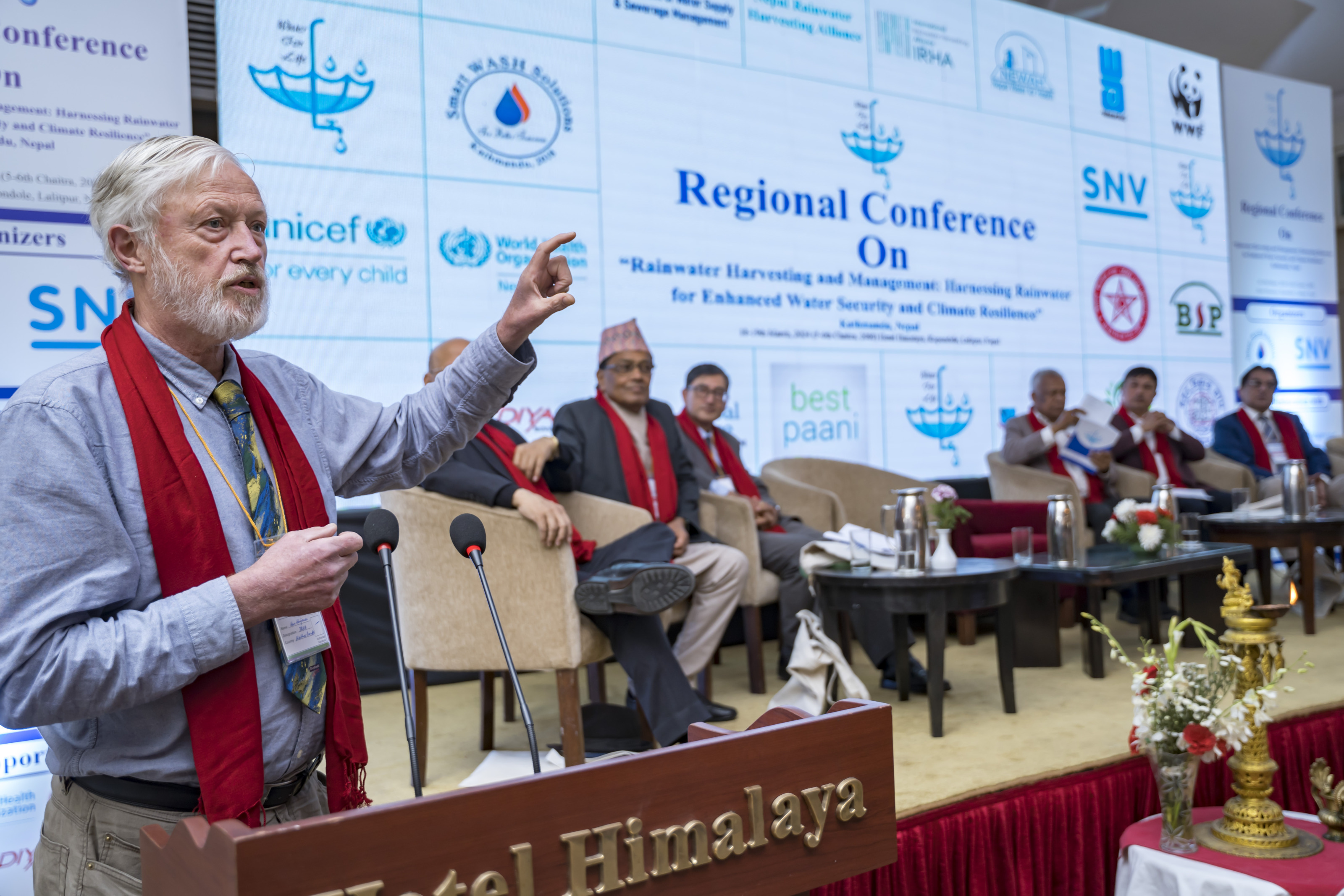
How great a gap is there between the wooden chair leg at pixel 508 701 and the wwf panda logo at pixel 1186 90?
19.6 feet

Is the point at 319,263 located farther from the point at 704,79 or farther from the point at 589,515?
the point at 704,79

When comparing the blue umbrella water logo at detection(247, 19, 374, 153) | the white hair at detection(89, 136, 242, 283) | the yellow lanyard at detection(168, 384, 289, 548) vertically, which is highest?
the blue umbrella water logo at detection(247, 19, 374, 153)

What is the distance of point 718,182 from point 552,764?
117 inches

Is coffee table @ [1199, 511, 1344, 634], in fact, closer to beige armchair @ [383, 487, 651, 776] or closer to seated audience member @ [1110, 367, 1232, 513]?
seated audience member @ [1110, 367, 1232, 513]

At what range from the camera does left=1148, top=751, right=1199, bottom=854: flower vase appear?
2.14 m

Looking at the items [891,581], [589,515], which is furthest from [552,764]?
[891,581]

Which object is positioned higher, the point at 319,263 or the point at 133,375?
the point at 319,263

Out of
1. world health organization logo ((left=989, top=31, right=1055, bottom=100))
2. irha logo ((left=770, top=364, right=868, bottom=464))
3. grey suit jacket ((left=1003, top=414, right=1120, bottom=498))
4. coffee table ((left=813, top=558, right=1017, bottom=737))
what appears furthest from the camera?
world health organization logo ((left=989, top=31, right=1055, bottom=100))

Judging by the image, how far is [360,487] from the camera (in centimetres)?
144

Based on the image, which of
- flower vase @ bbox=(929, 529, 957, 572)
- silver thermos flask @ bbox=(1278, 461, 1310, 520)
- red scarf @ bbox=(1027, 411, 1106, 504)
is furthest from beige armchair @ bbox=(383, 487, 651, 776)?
silver thermos flask @ bbox=(1278, 461, 1310, 520)

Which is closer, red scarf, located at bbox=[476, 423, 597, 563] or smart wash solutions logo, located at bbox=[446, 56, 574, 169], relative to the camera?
red scarf, located at bbox=[476, 423, 597, 563]

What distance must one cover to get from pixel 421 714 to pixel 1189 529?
3260 millimetres

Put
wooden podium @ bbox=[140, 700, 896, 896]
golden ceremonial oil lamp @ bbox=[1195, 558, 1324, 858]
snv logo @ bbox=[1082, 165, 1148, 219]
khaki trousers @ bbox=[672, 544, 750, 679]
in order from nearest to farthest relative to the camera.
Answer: wooden podium @ bbox=[140, 700, 896, 896], golden ceremonial oil lamp @ bbox=[1195, 558, 1324, 858], khaki trousers @ bbox=[672, 544, 750, 679], snv logo @ bbox=[1082, 165, 1148, 219]

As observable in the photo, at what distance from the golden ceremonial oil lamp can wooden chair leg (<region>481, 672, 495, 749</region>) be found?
191cm
